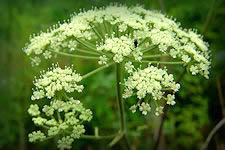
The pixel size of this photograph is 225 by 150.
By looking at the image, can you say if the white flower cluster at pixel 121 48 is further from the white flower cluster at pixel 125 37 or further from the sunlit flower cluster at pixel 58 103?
the sunlit flower cluster at pixel 58 103

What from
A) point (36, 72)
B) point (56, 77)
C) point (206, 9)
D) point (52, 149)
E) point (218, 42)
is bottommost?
point (52, 149)

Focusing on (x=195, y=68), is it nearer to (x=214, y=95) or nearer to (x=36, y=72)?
(x=214, y=95)

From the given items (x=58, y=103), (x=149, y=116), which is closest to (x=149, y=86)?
(x=58, y=103)

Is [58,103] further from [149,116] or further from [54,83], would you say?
[149,116]

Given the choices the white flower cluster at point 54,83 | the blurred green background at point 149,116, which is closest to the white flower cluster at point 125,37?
the white flower cluster at point 54,83

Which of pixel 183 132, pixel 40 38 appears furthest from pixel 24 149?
pixel 183 132

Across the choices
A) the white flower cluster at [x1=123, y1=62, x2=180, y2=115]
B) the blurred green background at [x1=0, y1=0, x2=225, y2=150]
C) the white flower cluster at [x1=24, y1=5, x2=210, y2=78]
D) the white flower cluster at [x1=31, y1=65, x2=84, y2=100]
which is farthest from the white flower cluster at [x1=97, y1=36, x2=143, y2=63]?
the blurred green background at [x1=0, y1=0, x2=225, y2=150]

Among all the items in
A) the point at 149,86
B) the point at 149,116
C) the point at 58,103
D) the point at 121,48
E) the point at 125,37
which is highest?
the point at 125,37
